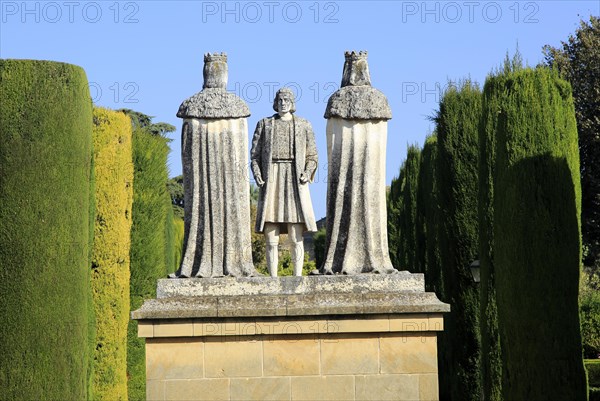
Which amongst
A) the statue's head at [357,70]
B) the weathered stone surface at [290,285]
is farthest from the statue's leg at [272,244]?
the statue's head at [357,70]

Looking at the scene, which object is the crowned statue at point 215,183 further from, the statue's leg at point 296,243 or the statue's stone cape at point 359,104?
the statue's stone cape at point 359,104

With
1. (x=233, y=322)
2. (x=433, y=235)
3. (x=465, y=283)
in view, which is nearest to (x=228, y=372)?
(x=233, y=322)

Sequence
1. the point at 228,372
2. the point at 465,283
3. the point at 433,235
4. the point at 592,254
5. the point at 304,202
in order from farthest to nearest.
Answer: the point at 592,254 → the point at 433,235 → the point at 465,283 → the point at 304,202 → the point at 228,372

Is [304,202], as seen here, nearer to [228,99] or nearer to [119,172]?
[228,99]

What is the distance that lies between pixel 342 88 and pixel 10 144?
4217 mm

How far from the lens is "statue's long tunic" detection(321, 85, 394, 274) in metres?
14.7

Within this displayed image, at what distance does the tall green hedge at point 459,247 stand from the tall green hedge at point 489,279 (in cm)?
225

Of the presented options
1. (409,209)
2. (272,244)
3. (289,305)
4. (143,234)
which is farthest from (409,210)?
(289,305)

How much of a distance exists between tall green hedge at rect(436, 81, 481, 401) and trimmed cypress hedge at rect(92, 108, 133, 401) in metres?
5.86

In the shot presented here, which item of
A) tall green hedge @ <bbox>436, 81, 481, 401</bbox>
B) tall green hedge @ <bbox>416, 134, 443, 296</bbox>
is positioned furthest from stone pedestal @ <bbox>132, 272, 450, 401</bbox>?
tall green hedge @ <bbox>416, 134, 443, 296</bbox>

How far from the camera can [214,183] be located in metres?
14.7

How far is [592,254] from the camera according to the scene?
33906 millimetres

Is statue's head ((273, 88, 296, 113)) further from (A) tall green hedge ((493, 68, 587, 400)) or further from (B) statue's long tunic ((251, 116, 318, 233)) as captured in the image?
(A) tall green hedge ((493, 68, 587, 400))

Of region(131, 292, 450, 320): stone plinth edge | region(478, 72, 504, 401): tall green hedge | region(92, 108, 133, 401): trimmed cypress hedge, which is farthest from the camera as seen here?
region(92, 108, 133, 401): trimmed cypress hedge
